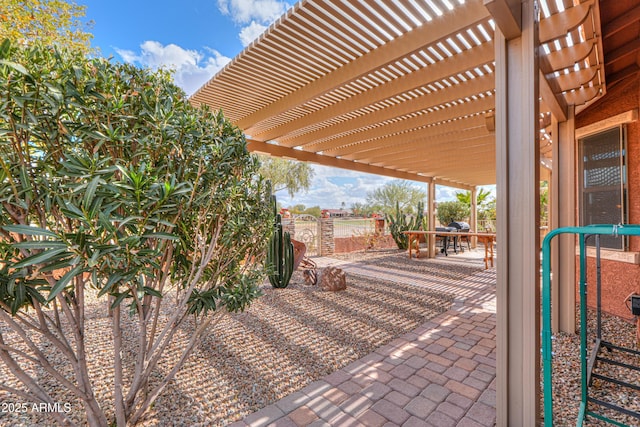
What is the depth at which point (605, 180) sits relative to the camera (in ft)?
12.5

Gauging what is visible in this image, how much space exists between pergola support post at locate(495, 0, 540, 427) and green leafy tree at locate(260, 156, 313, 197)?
17050 mm

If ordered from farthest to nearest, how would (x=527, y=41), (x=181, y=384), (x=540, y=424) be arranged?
(x=181, y=384), (x=540, y=424), (x=527, y=41)

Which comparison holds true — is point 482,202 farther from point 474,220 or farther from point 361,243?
point 361,243

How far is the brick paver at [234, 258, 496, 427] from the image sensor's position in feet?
6.73

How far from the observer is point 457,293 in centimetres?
537

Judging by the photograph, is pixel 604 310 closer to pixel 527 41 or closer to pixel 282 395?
pixel 527 41

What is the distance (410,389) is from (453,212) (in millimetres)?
15335

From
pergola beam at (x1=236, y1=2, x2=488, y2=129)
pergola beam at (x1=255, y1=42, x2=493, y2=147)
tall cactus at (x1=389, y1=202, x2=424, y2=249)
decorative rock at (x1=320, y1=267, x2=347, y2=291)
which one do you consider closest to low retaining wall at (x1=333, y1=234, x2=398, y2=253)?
tall cactus at (x1=389, y1=202, x2=424, y2=249)

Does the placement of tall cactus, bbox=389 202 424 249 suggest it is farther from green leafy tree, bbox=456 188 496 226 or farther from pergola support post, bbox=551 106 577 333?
pergola support post, bbox=551 106 577 333

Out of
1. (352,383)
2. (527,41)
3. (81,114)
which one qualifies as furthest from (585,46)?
(81,114)

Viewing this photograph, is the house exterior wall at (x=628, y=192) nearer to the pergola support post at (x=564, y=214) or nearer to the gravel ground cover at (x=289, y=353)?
the gravel ground cover at (x=289, y=353)

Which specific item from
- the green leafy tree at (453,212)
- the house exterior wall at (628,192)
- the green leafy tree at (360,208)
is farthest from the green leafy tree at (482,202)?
the green leafy tree at (360,208)

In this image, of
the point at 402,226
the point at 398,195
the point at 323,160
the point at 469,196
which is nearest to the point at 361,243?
the point at 402,226

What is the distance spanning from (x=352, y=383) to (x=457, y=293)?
3.69 meters
